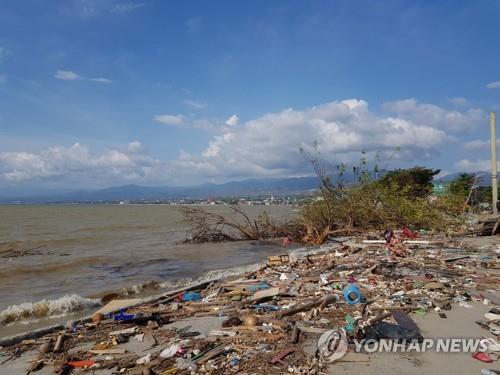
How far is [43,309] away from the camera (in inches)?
302

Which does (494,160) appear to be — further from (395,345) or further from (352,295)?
(395,345)

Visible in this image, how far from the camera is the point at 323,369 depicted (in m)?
3.62

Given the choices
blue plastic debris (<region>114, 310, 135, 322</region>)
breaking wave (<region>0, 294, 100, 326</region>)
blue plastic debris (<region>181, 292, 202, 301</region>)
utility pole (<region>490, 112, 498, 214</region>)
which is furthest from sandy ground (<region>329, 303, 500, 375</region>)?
utility pole (<region>490, 112, 498, 214</region>)

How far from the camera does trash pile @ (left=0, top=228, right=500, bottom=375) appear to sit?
157 inches

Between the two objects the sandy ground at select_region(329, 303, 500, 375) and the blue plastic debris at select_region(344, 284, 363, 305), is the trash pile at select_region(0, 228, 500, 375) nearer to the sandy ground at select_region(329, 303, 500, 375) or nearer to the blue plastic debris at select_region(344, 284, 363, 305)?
the blue plastic debris at select_region(344, 284, 363, 305)

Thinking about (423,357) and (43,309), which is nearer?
(423,357)

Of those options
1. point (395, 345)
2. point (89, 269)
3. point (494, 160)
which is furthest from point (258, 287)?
point (494, 160)

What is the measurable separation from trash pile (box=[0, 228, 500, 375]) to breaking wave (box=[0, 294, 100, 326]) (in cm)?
168

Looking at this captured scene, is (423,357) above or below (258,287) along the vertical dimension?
above

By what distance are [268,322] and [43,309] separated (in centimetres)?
517

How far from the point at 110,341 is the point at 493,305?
17.3 ft

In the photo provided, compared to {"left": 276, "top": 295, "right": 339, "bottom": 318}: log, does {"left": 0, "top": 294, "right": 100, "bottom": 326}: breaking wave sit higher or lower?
lower

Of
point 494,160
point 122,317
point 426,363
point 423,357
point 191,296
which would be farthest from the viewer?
point 494,160

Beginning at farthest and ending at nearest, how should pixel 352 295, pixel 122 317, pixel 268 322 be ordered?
pixel 352 295, pixel 122 317, pixel 268 322
